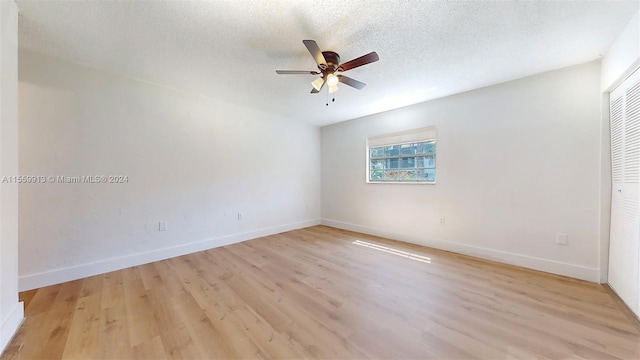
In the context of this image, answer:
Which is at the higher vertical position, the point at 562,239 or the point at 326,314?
the point at 562,239

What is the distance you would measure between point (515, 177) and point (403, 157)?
1623 millimetres

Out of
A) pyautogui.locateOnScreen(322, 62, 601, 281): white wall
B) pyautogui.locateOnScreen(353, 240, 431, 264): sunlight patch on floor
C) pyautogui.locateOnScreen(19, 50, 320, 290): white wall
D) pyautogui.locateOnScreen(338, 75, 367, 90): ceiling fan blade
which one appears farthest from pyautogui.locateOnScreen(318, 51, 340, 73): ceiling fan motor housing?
pyautogui.locateOnScreen(353, 240, 431, 264): sunlight patch on floor

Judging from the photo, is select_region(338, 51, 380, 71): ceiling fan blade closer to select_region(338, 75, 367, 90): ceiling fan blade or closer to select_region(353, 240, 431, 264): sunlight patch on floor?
select_region(338, 75, 367, 90): ceiling fan blade

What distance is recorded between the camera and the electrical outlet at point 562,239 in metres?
2.52

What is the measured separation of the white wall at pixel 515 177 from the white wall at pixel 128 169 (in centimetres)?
282

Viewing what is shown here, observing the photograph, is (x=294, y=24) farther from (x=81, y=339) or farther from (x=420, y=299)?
(x=81, y=339)

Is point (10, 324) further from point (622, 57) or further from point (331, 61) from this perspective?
point (622, 57)

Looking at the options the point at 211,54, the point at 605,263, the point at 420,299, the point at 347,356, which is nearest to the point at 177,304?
the point at 347,356

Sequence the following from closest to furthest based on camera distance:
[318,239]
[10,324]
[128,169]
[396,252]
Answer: [10,324]
[128,169]
[396,252]
[318,239]

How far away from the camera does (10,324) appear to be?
1568 mm

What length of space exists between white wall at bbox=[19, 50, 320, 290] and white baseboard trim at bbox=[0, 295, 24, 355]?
0.83 meters

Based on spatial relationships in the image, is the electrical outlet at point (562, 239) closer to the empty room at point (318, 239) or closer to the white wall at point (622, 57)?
the empty room at point (318, 239)

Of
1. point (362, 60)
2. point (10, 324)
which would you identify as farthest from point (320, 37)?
point (10, 324)

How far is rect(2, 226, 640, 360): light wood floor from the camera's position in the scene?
4.80 feet
